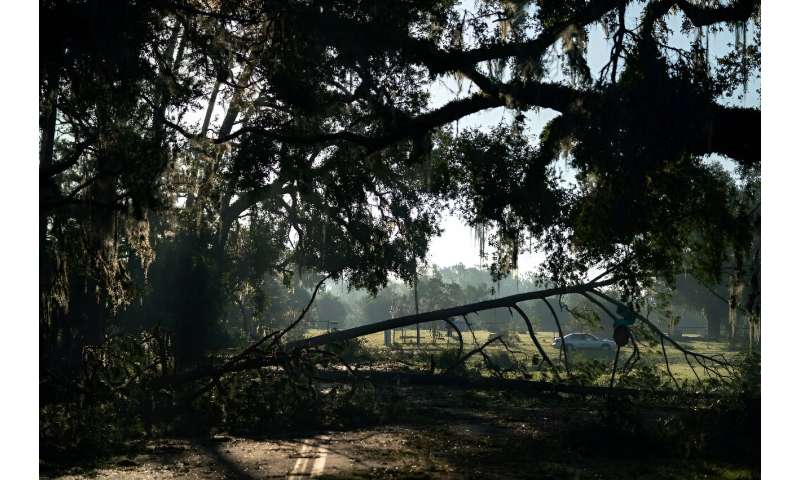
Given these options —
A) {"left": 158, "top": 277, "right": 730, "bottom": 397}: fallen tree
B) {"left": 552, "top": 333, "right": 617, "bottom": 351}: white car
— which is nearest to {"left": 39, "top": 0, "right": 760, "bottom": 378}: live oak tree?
{"left": 158, "top": 277, "right": 730, "bottom": 397}: fallen tree

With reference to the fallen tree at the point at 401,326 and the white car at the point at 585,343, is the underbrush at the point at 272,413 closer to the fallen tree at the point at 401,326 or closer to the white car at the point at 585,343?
the fallen tree at the point at 401,326

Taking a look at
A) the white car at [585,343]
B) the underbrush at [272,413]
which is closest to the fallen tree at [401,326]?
the underbrush at [272,413]

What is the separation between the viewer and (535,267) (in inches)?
623

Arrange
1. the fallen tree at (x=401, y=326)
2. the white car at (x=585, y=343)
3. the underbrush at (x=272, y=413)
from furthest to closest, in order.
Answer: the white car at (x=585, y=343)
the fallen tree at (x=401, y=326)
the underbrush at (x=272, y=413)

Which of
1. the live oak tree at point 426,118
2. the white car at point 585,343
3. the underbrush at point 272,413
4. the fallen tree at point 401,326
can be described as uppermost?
the live oak tree at point 426,118

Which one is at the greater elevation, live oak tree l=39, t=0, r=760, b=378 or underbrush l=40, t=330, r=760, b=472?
live oak tree l=39, t=0, r=760, b=378

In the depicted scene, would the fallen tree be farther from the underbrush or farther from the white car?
the white car

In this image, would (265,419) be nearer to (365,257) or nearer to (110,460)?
(110,460)

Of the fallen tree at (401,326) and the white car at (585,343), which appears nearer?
the fallen tree at (401,326)

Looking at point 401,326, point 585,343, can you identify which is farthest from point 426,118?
point 585,343

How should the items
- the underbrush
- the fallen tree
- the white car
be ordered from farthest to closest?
the white car, the fallen tree, the underbrush

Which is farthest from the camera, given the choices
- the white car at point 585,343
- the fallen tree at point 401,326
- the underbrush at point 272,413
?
the white car at point 585,343

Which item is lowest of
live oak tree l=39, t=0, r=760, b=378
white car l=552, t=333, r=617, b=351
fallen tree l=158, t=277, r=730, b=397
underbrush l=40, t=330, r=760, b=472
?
white car l=552, t=333, r=617, b=351
